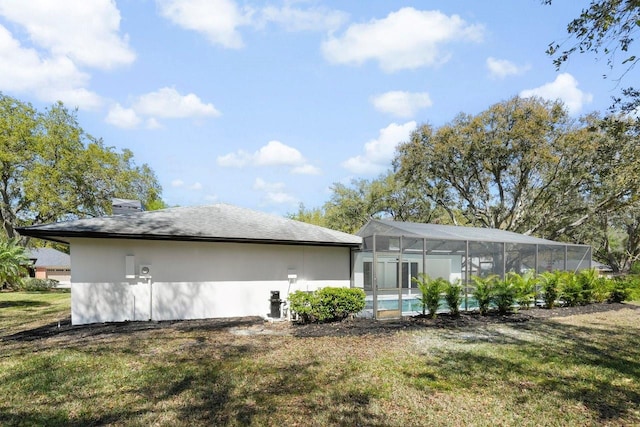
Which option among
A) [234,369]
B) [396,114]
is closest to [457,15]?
[234,369]

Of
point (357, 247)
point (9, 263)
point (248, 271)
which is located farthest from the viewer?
point (9, 263)

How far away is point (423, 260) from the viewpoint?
36.1 ft

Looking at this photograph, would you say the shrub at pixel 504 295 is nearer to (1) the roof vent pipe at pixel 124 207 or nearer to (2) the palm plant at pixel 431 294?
(2) the palm plant at pixel 431 294

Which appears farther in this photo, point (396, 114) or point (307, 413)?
point (396, 114)

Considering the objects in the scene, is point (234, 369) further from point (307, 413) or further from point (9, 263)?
point (9, 263)

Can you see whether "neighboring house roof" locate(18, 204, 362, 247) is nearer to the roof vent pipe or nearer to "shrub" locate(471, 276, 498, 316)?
the roof vent pipe

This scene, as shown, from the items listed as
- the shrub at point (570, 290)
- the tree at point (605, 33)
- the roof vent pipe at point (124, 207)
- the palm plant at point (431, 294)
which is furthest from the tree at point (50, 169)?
the shrub at point (570, 290)

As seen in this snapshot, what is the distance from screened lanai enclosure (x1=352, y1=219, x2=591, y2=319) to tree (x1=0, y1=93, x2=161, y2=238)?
18.6m

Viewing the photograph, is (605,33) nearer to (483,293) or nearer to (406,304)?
(483,293)

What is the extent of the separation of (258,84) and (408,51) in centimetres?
593

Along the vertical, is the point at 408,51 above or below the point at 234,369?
above

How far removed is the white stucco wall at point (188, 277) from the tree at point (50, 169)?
15461 millimetres

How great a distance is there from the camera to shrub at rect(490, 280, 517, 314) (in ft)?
36.1

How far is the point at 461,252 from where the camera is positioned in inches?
480
